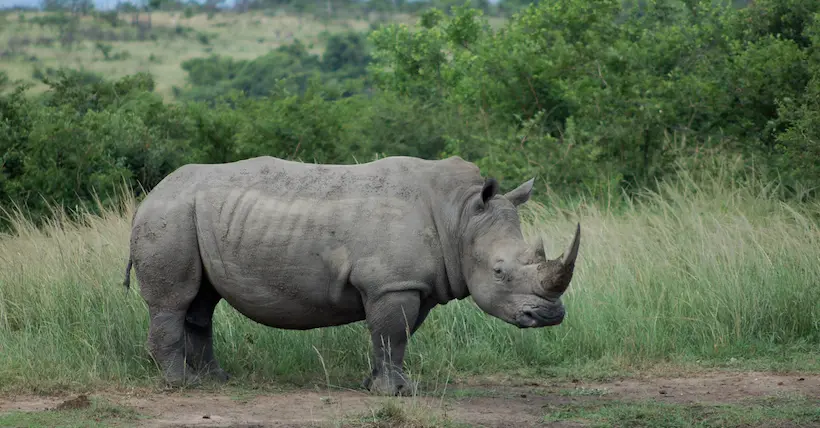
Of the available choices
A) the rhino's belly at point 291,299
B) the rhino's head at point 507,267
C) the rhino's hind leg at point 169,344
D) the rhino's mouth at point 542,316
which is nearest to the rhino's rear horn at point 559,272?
the rhino's head at point 507,267

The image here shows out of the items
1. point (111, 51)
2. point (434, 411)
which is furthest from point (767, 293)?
point (111, 51)

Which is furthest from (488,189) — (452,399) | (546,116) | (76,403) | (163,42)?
(163,42)

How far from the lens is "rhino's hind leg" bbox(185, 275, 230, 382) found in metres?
8.10

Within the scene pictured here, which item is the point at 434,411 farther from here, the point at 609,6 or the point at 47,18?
the point at 47,18

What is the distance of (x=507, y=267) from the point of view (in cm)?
740

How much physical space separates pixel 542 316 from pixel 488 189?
91cm


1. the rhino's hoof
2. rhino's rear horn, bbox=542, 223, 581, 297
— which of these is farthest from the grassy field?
rhino's rear horn, bbox=542, 223, 581, 297

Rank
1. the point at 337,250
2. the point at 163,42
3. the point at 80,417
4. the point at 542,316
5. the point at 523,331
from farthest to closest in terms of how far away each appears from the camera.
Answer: the point at 163,42
the point at 523,331
the point at 337,250
the point at 542,316
the point at 80,417

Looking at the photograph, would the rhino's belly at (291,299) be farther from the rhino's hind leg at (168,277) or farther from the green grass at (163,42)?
the green grass at (163,42)

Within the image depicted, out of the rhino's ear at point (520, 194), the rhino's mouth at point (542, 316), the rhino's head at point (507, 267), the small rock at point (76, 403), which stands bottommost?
the small rock at point (76, 403)

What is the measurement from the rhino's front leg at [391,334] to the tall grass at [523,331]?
1.70 feet

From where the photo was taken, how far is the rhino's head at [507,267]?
23.7 feet

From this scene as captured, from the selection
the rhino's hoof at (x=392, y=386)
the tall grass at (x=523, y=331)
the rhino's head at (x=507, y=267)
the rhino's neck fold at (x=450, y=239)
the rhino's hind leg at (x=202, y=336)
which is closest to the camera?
the rhino's head at (x=507, y=267)

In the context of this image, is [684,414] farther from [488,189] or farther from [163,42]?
[163,42]
